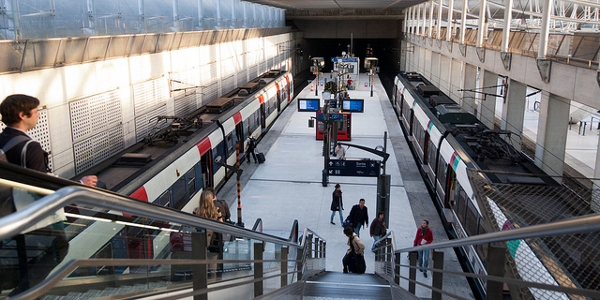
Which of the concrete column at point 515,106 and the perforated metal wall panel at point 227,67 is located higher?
the perforated metal wall panel at point 227,67

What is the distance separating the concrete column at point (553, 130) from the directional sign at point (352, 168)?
5.52 meters

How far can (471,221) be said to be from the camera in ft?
37.1

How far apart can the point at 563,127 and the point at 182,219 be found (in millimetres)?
15775

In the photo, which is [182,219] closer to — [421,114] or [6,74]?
[6,74]

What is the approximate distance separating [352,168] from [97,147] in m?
7.31

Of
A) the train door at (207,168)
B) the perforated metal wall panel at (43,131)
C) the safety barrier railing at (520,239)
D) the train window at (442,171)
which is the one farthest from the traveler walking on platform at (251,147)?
the safety barrier railing at (520,239)

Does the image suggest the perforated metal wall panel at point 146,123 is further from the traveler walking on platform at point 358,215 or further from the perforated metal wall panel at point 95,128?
the traveler walking on platform at point 358,215

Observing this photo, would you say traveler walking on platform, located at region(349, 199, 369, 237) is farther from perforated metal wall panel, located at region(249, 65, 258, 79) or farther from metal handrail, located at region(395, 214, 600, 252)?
perforated metal wall panel, located at region(249, 65, 258, 79)

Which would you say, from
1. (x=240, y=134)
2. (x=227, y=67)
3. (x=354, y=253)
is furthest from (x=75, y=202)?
(x=227, y=67)

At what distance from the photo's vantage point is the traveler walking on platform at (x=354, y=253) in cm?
1012

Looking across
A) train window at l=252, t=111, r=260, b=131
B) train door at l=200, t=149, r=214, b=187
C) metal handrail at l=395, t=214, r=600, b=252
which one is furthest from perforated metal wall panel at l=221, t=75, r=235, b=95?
metal handrail at l=395, t=214, r=600, b=252

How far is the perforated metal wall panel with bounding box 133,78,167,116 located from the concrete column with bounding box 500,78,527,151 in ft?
43.7

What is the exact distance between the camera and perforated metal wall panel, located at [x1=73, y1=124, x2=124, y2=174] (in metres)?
12.3

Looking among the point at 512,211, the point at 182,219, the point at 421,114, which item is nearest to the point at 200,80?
the point at 421,114
